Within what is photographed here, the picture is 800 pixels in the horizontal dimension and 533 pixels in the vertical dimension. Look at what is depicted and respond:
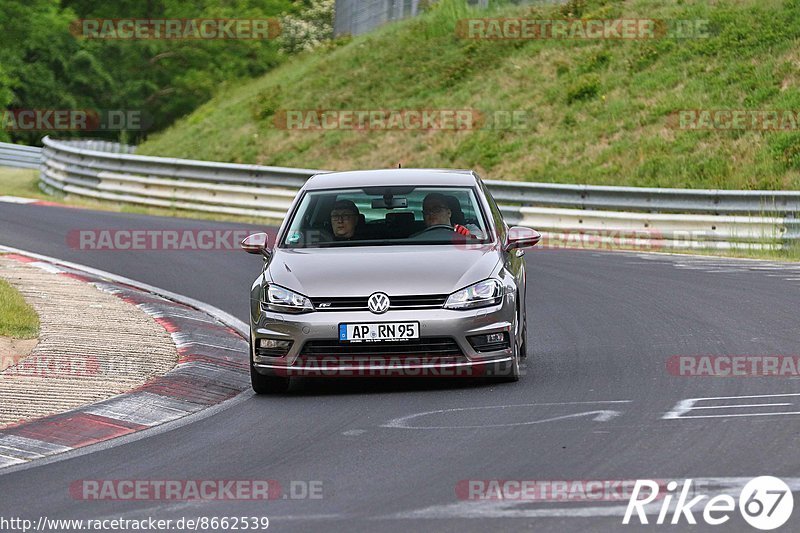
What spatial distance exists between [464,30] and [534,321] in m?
26.9

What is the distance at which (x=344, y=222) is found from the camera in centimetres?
1055

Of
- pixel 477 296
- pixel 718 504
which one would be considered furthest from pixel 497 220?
pixel 718 504

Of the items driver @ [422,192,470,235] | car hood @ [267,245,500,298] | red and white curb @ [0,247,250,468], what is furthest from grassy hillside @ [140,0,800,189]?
car hood @ [267,245,500,298]

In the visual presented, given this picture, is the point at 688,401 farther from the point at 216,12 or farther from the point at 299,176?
the point at 216,12

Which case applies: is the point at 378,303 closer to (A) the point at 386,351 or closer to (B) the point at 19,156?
(A) the point at 386,351

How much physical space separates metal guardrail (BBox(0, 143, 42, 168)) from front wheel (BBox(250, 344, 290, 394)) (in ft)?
104

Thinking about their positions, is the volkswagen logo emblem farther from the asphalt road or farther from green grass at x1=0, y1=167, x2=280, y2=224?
green grass at x1=0, y1=167, x2=280, y2=224

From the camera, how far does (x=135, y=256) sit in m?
19.8

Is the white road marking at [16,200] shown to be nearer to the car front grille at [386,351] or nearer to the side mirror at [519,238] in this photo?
the side mirror at [519,238]

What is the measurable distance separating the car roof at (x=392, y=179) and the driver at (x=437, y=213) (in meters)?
Answer: 0.22

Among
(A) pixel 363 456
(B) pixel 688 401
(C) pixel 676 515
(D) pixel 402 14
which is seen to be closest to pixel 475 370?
(B) pixel 688 401

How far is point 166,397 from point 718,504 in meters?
4.74

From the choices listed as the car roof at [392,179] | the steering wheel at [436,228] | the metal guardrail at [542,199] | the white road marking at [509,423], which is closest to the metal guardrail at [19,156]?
the metal guardrail at [542,199]

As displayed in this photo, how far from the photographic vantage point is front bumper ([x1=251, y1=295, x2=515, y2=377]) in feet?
30.9
